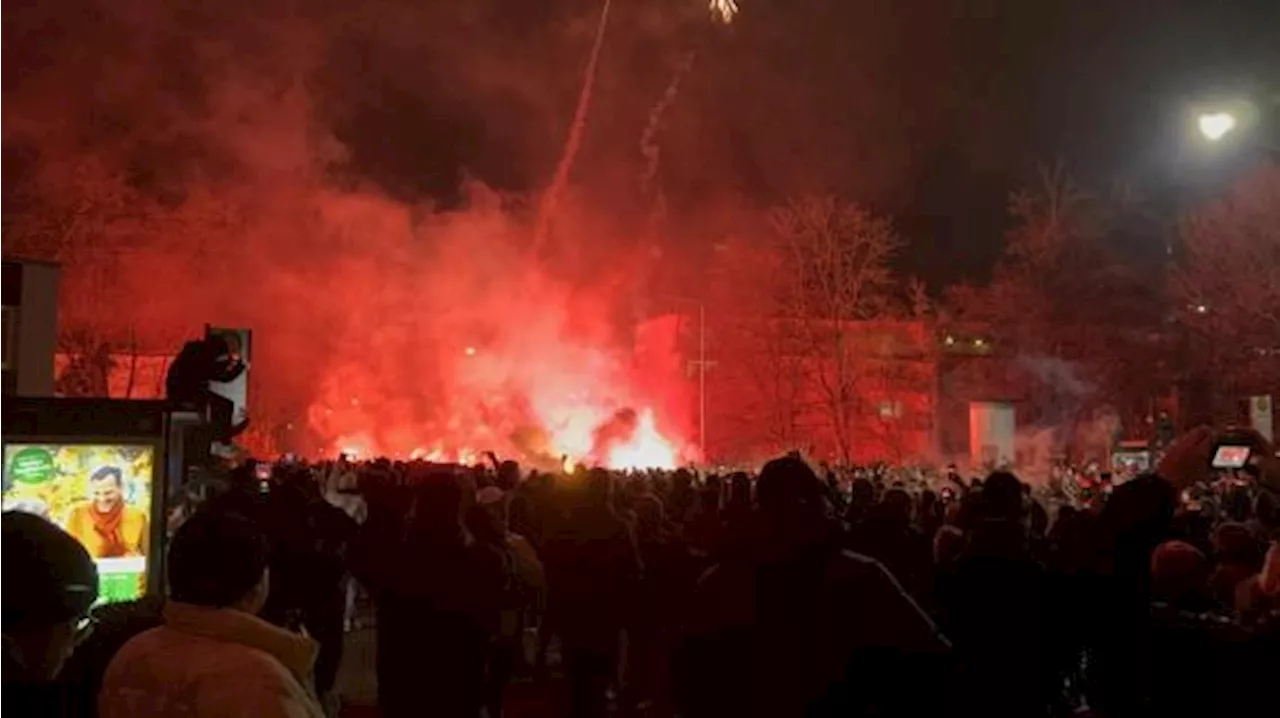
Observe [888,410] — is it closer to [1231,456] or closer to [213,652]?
[1231,456]

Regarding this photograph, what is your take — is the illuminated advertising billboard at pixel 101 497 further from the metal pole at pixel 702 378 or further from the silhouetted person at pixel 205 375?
the metal pole at pixel 702 378

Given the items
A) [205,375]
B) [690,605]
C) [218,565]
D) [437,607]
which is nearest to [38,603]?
[218,565]

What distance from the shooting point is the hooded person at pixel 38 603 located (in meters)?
2.94

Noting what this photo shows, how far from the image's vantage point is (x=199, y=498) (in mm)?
9703

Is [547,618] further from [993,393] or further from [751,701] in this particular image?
[993,393]

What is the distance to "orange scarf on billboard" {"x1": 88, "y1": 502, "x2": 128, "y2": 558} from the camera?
7.57m

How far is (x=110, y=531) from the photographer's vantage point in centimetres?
759

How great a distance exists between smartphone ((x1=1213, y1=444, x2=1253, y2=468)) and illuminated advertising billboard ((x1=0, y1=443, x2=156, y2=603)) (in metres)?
9.58

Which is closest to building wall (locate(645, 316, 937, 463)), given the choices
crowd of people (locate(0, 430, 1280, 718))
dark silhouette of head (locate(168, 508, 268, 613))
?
crowd of people (locate(0, 430, 1280, 718))

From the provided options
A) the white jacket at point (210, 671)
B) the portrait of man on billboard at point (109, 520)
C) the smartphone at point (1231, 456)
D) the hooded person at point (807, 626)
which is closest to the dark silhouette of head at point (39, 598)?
the white jacket at point (210, 671)

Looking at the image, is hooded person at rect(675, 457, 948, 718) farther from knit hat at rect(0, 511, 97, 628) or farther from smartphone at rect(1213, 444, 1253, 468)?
smartphone at rect(1213, 444, 1253, 468)

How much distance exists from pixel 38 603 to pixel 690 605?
85.6 inches

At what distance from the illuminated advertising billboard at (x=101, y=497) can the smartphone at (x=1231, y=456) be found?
958 cm

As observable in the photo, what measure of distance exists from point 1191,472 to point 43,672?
7.93 meters
